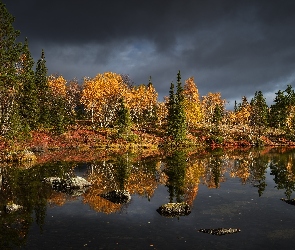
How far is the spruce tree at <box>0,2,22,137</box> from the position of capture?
134 ft

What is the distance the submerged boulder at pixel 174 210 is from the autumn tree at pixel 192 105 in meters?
66.1

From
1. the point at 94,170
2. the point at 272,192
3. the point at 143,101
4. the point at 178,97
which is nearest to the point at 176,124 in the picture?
the point at 178,97

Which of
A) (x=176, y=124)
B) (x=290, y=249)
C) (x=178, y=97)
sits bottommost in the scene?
(x=290, y=249)

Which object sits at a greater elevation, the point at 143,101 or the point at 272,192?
the point at 143,101

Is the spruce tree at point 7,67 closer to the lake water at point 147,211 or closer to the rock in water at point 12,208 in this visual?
the lake water at point 147,211

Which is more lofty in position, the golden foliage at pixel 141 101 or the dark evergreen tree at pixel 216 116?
the golden foliage at pixel 141 101

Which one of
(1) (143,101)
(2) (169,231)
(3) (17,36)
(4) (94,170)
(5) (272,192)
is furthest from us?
(1) (143,101)

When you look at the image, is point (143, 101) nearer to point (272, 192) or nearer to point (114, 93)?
point (114, 93)

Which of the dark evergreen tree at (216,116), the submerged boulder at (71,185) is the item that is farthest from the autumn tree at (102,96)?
the submerged boulder at (71,185)

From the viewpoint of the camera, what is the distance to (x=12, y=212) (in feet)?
63.0

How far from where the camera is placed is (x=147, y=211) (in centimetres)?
2019

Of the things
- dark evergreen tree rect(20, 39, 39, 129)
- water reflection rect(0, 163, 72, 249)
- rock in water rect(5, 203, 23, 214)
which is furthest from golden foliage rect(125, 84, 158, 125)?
rock in water rect(5, 203, 23, 214)

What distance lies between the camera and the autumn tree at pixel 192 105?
86.6 meters

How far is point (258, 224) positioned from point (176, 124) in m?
53.1
